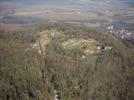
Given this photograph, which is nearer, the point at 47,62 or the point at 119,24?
the point at 47,62

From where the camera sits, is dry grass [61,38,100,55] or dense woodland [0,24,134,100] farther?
dry grass [61,38,100,55]

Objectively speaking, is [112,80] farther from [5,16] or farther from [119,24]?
[5,16]

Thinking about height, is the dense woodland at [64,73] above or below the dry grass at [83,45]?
below

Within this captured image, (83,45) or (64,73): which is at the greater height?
(83,45)

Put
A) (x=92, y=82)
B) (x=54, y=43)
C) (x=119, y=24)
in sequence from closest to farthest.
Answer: (x=92, y=82) → (x=54, y=43) → (x=119, y=24)

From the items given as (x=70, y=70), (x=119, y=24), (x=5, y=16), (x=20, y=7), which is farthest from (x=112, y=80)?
(x=20, y=7)

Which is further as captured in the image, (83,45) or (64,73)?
(83,45)

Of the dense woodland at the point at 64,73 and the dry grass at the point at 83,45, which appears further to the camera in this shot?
the dry grass at the point at 83,45

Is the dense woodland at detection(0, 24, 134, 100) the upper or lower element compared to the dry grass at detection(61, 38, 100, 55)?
lower
